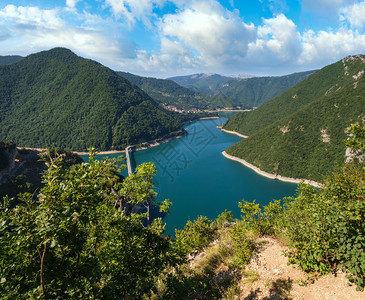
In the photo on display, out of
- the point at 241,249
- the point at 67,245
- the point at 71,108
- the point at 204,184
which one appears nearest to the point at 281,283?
the point at 241,249

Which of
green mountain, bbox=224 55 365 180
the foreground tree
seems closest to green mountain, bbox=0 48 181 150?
green mountain, bbox=224 55 365 180

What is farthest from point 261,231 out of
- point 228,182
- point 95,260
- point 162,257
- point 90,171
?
point 228,182

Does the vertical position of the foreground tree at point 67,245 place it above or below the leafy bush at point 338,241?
above

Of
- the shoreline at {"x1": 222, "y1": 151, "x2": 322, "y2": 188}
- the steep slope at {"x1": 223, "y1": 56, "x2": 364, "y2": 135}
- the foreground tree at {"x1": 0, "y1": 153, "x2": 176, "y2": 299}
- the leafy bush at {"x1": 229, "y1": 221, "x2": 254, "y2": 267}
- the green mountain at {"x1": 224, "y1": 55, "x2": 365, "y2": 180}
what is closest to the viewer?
the foreground tree at {"x1": 0, "y1": 153, "x2": 176, "y2": 299}

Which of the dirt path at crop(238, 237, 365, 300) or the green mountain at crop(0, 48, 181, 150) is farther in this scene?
the green mountain at crop(0, 48, 181, 150)

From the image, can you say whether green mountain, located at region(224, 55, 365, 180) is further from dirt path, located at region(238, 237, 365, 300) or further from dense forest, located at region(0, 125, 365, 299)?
dense forest, located at region(0, 125, 365, 299)

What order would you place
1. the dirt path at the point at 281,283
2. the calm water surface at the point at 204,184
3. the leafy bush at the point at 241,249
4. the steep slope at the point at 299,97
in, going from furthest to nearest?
the steep slope at the point at 299,97, the calm water surface at the point at 204,184, the leafy bush at the point at 241,249, the dirt path at the point at 281,283

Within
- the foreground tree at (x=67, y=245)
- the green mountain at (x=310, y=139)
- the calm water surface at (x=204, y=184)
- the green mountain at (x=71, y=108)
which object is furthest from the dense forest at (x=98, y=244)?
the green mountain at (x=71, y=108)

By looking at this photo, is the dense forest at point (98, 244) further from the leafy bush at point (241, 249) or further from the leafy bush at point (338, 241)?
the leafy bush at point (241, 249)
